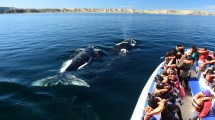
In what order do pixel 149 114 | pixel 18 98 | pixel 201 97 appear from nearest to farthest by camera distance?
pixel 149 114, pixel 201 97, pixel 18 98

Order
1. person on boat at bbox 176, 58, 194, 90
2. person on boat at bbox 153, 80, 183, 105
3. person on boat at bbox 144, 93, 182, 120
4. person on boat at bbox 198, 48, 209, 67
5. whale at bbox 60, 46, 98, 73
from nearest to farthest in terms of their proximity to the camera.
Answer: person on boat at bbox 144, 93, 182, 120 < person on boat at bbox 153, 80, 183, 105 < person on boat at bbox 176, 58, 194, 90 < person on boat at bbox 198, 48, 209, 67 < whale at bbox 60, 46, 98, 73

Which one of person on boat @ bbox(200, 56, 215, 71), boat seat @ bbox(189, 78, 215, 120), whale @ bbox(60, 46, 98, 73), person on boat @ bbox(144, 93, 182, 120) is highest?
person on boat @ bbox(200, 56, 215, 71)

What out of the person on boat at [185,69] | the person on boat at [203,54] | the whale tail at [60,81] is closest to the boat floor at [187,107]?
the person on boat at [185,69]

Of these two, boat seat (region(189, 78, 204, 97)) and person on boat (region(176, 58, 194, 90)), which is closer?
boat seat (region(189, 78, 204, 97))

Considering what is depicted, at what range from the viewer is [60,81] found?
17141mm

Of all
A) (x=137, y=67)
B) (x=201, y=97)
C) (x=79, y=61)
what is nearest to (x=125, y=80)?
(x=137, y=67)

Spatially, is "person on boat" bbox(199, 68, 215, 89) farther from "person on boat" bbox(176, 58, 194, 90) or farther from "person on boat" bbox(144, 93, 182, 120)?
"person on boat" bbox(144, 93, 182, 120)

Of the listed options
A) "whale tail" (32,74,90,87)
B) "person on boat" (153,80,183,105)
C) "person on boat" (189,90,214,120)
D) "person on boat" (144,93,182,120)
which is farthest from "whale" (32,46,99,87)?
"person on boat" (189,90,214,120)

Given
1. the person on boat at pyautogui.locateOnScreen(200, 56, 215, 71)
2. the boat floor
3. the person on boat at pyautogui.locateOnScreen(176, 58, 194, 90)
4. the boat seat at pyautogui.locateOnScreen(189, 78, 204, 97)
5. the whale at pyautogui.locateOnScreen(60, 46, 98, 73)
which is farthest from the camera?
the whale at pyautogui.locateOnScreen(60, 46, 98, 73)

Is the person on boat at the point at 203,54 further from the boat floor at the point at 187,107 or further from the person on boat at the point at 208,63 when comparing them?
the boat floor at the point at 187,107

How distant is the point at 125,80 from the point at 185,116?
25.4 feet

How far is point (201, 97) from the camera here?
9.50 metres

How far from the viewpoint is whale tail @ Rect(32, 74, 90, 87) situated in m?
16.6

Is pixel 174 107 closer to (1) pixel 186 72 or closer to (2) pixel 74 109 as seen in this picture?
(1) pixel 186 72
